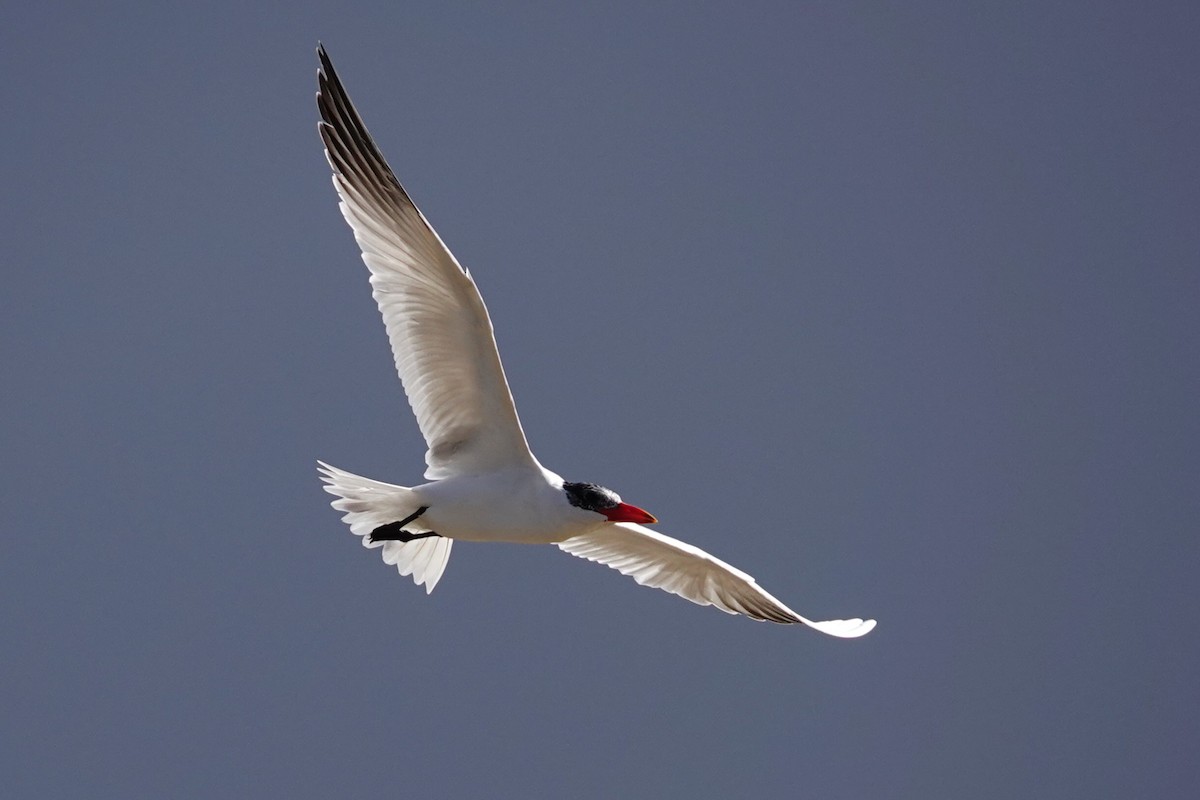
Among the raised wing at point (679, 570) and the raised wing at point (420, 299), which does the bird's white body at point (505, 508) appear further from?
the raised wing at point (679, 570)

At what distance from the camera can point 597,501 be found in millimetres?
6914

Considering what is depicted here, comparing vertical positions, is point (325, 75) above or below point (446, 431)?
above

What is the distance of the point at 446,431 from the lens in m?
7.13

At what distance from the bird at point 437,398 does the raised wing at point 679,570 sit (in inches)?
44.4

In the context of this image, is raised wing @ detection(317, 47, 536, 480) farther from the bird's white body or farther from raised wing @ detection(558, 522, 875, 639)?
raised wing @ detection(558, 522, 875, 639)

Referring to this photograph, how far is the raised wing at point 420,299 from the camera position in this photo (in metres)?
6.62

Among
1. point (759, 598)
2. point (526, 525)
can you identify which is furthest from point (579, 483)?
point (759, 598)

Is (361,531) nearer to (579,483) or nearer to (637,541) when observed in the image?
(579,483)

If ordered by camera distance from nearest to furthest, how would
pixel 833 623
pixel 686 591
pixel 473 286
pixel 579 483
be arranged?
pixel 473 286, pixel 579 483, pixel 833 623, pixel 686 591

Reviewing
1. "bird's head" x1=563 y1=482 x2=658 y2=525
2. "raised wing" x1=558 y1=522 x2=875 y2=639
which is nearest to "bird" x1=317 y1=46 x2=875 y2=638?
"bird's head" x1=563 y1=482 x2=658 y2=525

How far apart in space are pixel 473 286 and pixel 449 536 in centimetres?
137

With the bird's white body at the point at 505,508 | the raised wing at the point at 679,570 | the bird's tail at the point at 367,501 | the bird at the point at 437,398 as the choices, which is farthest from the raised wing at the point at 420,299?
the raised wing at the point at 679,570

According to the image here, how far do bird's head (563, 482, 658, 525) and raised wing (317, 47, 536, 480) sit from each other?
10.4 inches

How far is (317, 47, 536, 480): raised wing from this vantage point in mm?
6621
